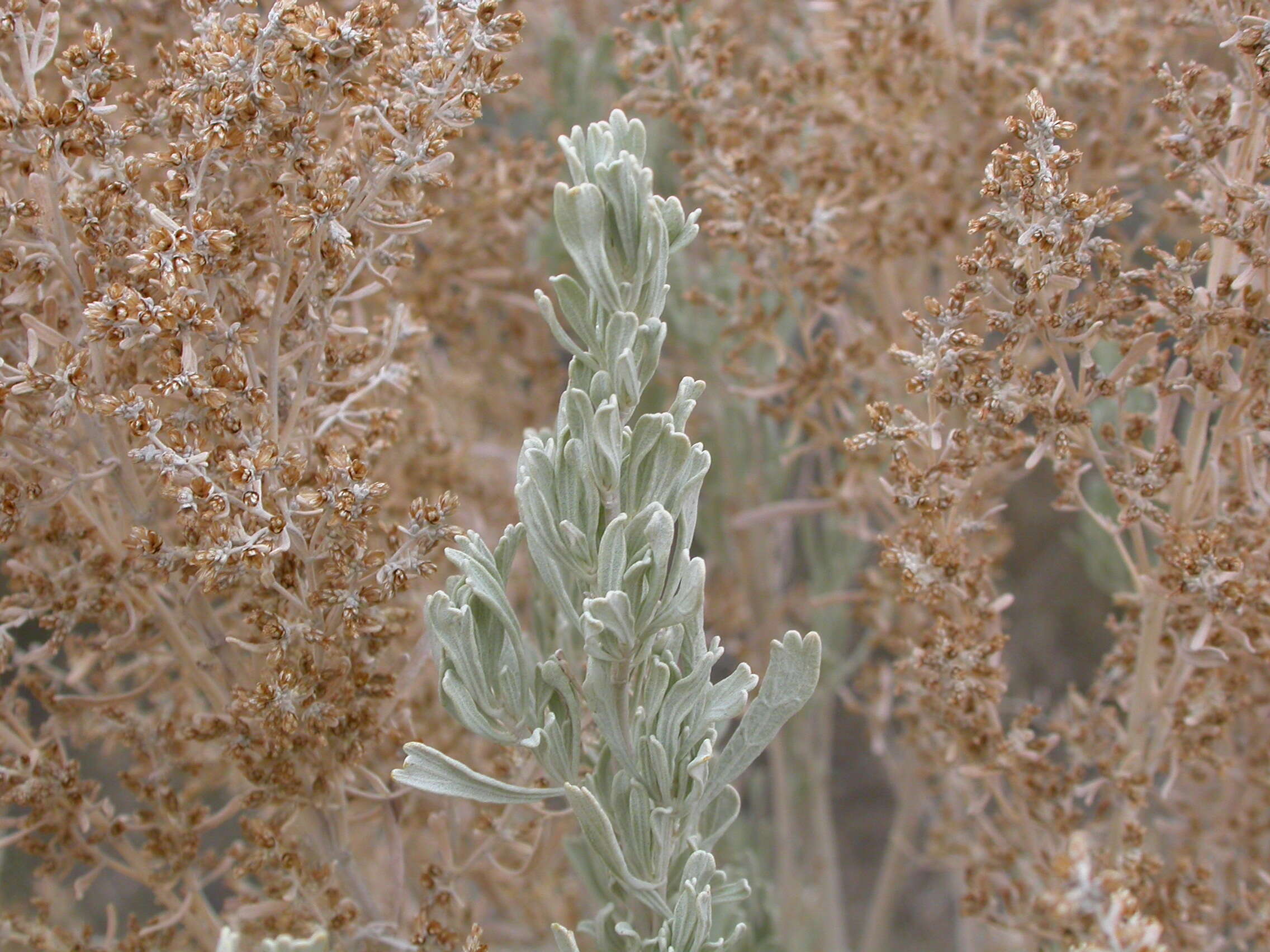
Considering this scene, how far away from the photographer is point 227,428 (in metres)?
0.62

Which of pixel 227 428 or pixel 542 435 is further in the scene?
pixel 542 435


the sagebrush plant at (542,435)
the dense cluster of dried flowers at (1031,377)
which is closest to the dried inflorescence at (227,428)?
the sagebrush plant at (542,435)

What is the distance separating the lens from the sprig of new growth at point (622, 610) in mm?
602

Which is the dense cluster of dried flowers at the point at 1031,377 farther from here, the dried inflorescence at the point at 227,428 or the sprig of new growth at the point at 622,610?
the dried inflorescence at the point at 227,428

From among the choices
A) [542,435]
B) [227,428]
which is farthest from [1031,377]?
[227,428]

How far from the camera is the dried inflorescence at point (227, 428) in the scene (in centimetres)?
61

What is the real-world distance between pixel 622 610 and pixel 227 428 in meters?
0.24

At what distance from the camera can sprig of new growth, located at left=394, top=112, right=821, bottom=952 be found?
0.60 metres

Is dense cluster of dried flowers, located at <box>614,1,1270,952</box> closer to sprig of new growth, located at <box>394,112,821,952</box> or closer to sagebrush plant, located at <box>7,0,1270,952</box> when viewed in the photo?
sagebrush plant, located at <box>7,0,1270,952</box>

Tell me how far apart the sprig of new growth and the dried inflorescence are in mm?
76

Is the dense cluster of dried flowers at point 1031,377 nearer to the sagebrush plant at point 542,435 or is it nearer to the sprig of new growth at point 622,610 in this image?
the sagebrush plant at point 542,435

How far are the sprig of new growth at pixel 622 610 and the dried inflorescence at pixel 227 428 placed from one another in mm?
76

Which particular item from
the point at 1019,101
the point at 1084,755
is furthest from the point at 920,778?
the point at 1019,101

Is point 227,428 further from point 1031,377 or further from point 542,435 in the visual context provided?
point 1031,377
